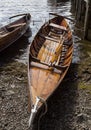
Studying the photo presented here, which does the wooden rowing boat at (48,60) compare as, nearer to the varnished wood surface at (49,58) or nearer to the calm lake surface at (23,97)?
the varnished wood surface at (49,58)

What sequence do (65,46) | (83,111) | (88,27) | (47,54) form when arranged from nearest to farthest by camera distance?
(83,111) → (47,54) → (65,46) → (88,27)

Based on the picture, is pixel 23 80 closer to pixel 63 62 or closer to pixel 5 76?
pixel 5 76

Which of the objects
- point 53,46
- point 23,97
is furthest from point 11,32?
point 23,97

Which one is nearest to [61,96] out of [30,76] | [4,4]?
[30,76]

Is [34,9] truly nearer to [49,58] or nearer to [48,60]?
[49,58]

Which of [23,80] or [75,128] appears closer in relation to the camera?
[75,128]

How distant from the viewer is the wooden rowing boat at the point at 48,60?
10922 millimetres

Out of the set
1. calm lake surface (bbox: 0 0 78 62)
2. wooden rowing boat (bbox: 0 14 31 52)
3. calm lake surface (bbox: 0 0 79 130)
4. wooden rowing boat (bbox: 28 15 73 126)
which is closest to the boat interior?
wooden rowing boat (bbox: 28 15 73 126)

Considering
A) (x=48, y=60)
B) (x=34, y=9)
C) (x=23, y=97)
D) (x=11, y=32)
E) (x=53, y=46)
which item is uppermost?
(x=11, y=32)

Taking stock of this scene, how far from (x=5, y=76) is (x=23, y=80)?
1016 millimetres

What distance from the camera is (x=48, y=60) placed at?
14.5 metres

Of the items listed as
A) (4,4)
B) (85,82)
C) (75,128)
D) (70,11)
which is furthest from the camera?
(4,4)

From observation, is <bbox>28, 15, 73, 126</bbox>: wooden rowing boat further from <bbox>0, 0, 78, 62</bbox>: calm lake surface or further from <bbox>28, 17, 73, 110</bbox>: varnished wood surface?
<bbox>0, 0, 78, 62</bbox>: calm lake surface

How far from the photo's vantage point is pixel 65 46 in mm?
16422
